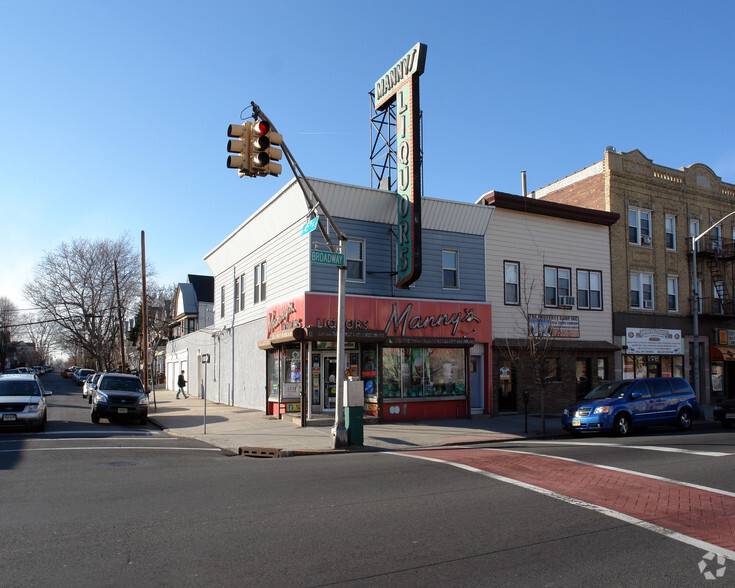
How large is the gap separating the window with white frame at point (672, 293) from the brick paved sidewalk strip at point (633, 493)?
20339mm

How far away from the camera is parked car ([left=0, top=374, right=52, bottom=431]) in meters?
16.8

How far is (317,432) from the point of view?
17.7 m

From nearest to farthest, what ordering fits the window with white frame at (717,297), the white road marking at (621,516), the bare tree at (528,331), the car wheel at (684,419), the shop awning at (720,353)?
the white road marking at (621,516) < the car wheel at (684,419) < the bare tree at (528,331) < the shop awning at (720,353) < the window with white frame at (717,297)

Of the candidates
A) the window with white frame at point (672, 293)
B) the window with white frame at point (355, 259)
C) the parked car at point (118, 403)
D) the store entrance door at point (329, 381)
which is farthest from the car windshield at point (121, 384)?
the window with white frame at point (672, 293)

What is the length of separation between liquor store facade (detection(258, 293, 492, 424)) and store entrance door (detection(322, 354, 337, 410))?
0.11 ft

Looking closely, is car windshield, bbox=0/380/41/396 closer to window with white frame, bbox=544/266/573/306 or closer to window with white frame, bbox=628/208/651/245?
window with white frame, bbox=544/266/573/306

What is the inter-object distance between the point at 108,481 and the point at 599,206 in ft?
81.5

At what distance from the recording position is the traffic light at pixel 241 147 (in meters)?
10.8

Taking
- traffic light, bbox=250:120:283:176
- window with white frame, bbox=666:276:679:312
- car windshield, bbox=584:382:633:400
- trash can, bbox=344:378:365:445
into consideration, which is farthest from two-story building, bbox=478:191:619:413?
traffic light, bbox=250:120:283:176

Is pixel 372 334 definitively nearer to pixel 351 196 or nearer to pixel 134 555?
pixel 351 196

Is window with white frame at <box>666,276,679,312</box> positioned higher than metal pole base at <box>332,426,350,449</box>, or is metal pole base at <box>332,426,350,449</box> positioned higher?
window with white frame at <box>666,276,679,312</box>

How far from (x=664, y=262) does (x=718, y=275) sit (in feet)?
13.8

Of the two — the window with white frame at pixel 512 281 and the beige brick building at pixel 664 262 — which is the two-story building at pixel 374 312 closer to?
the window with white frame at pixel 512 281

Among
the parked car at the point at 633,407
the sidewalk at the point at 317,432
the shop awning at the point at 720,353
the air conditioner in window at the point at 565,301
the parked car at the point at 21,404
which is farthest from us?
the shop awning at the point at 720,353
